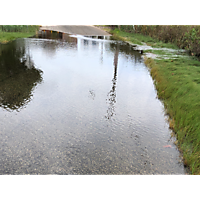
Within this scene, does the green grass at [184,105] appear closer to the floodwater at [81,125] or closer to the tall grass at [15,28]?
the floodwater at [81,125]

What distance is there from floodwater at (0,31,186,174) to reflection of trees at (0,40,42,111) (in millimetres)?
57

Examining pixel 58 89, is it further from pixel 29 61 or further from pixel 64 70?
pixel 29 61

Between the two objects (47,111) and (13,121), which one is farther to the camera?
(47,111)

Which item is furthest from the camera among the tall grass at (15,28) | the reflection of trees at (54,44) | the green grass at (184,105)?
the tall grass at (15,28)

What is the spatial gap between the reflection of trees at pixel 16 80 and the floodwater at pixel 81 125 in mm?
57

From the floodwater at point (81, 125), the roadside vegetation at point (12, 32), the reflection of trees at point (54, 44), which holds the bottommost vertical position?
the floodwater at point (81, 125)

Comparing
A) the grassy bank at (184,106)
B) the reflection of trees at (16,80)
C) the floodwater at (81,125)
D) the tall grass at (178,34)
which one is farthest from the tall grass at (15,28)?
the grassy bank at (184,106)

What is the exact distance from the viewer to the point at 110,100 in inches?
490

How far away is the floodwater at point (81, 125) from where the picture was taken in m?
6.85

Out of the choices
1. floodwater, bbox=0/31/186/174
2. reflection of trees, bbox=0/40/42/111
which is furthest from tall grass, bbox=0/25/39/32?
floodwater, bbox=0/31/186/174

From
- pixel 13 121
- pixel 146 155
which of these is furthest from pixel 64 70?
pixel 146 155

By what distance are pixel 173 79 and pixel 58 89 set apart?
9.01 metres

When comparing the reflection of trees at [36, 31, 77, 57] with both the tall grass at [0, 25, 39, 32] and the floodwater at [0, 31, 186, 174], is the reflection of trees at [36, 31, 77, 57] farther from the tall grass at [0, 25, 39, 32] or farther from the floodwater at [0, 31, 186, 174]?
the floodwater at [0, 31, 186, 174]

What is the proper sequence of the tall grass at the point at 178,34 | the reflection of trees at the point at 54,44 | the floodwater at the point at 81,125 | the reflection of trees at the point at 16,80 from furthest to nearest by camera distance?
1. the reflection of trees at the point at 54,44
2. the tall grass at the point at 178,34
3. the reflection of trees at the point at 16,80
4. the floodwater at the point at 81,125
